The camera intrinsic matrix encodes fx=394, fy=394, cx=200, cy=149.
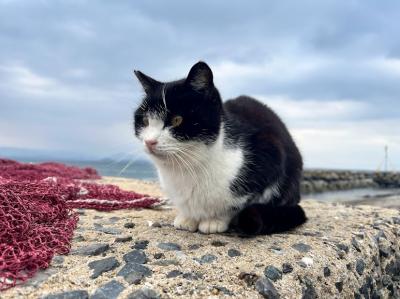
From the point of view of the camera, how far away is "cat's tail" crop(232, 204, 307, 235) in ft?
7.86

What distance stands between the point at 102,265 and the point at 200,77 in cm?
114

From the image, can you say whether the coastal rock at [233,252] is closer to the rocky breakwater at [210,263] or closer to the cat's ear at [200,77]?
the rocky breakwater at [210,263]

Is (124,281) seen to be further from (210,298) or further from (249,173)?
(249,173)

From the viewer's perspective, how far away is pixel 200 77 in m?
2.25

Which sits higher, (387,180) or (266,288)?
(266,288)

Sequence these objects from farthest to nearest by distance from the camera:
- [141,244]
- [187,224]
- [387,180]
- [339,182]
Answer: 1. [387,180]
2. [339,182]
3. [187,224]
4. [141,244]

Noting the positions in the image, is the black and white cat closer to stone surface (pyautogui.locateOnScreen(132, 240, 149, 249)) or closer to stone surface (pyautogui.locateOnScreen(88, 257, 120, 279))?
stone surface (pyautogui.locateOnScreen(132, 240, 149, 249))

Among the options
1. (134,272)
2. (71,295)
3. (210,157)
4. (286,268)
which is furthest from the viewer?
(210,157)

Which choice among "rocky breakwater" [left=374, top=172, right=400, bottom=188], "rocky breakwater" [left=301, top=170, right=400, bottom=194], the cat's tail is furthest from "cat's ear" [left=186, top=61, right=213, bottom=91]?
"rocky breakwater" [left=374, top=172, right=400, bottom=188]

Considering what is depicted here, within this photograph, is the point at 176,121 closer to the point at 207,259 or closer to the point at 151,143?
the point at 151,143

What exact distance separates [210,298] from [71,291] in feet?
1.83

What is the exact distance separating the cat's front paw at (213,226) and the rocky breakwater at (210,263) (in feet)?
0.16

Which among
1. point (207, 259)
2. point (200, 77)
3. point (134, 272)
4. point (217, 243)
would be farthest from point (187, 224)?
point (200, 77)

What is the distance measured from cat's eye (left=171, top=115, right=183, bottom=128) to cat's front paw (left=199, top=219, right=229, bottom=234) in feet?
2.31
